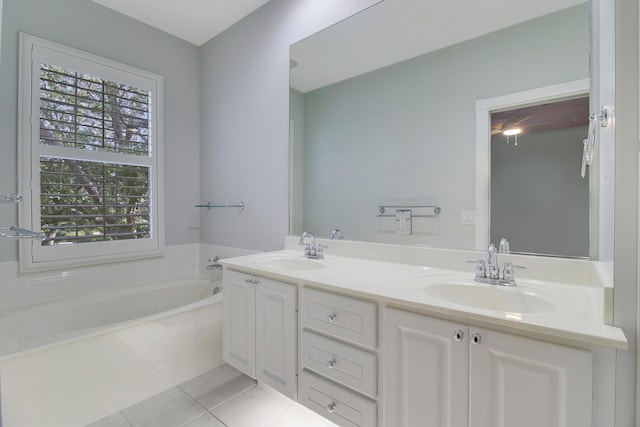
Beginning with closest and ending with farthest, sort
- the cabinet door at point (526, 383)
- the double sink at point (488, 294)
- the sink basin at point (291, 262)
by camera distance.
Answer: the cabinet door at point (526, 383) → the double sink at point (488, 294) → the sink basin at point (291, 262)

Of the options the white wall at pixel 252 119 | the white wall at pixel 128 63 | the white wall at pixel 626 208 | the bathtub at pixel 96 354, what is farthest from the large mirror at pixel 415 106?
the white wall at pixel 128 63

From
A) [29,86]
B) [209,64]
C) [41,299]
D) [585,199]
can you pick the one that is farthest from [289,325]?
[209,64]

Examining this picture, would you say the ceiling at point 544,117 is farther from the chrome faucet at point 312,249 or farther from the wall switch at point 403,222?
the chrome faucet at point 312,249

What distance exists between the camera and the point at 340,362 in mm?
1168

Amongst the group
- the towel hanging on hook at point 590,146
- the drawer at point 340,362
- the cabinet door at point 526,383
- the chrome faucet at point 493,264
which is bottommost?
the drawer at point 340,362

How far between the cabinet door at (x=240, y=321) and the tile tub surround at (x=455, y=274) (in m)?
0.08

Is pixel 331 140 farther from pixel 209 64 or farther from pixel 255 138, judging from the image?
pixel 209 64

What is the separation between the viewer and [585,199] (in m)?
1.16

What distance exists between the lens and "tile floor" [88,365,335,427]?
62.5 inches

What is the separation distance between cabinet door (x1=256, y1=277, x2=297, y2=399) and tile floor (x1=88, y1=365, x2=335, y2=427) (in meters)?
0.38

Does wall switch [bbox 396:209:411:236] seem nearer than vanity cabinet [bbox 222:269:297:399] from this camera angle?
No

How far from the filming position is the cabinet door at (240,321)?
1.52m

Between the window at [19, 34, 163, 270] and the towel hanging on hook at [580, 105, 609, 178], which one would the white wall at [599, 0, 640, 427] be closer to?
the towel hanging on hook at [580, 105, 609, 178]

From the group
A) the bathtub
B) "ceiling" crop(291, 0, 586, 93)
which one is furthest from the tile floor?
"ceiling" crop(291, 0, 586, 93)
